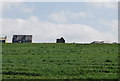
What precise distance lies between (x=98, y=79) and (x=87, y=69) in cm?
543

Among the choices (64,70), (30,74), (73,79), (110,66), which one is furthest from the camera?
(110,66)

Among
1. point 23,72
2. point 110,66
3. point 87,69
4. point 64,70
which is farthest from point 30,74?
point 110,66

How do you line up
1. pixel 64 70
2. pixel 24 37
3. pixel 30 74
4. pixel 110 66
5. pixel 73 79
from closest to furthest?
pixel 73 79 → pixel 30 74 → pixel 64 70 → pixel 110 66 → pixel 24 37

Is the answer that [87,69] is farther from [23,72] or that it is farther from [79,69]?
[23,72]

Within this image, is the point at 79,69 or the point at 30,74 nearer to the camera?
the point at 30,74

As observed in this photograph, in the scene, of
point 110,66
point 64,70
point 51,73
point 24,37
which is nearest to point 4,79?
point 51,73

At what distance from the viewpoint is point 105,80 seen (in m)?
17.7

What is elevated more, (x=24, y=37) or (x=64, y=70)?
(x=24, y=37)

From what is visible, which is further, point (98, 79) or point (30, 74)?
point (30, 74)

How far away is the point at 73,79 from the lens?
17.6m

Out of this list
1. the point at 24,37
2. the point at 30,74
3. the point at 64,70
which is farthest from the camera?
the point at 24,37

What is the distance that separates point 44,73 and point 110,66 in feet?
23.2

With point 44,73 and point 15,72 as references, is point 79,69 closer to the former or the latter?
point 44,73

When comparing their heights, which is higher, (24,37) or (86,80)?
(24,37)
